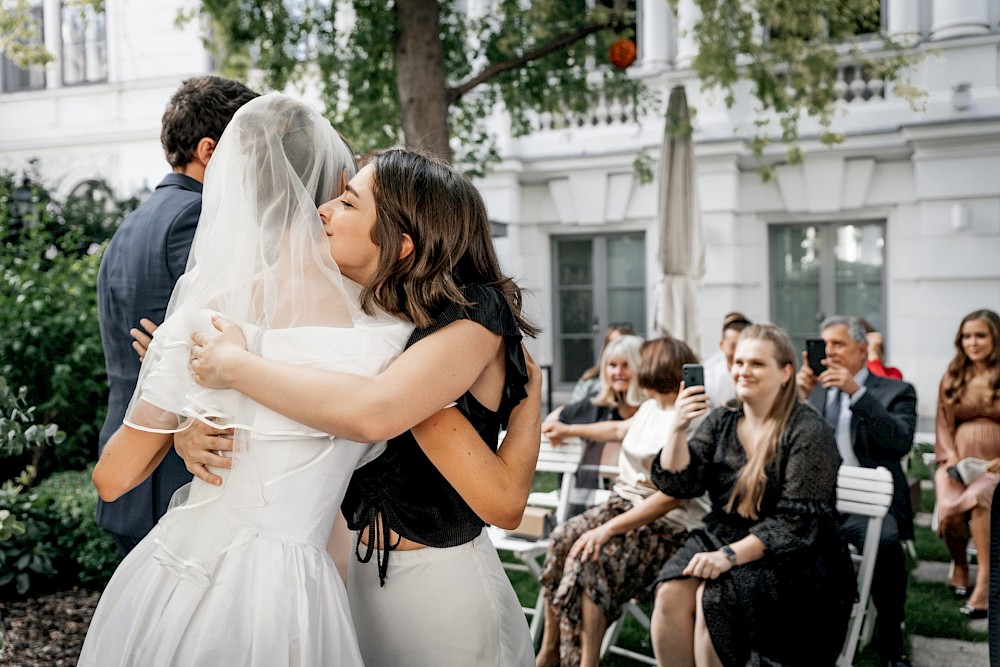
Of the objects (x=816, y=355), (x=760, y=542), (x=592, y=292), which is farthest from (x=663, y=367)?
(x=592, y=292)

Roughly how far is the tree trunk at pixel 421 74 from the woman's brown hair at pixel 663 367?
2797mm

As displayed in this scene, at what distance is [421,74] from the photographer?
6.82m

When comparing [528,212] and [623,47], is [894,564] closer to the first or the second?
[623,47]

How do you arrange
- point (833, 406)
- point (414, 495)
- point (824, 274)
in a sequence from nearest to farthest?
point (414, 495) < point (833, 406) < point (824, 274)

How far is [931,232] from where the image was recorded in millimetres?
11656

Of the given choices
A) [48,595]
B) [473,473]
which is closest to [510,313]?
[473,473]

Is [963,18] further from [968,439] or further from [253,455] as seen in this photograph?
[253,455]

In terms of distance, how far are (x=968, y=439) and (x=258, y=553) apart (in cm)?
519

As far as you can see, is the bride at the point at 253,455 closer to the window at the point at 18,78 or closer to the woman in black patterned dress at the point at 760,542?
the woman in black patterned dress at the point at 760,542

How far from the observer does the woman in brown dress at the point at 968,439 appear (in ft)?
17.7

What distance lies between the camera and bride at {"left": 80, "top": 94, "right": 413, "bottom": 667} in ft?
5.65

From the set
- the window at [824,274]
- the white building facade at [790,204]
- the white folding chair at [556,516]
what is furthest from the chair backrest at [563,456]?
the window at [824,274]

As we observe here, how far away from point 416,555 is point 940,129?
1136cm

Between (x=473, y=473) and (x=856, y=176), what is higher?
(x=856, y=176)
